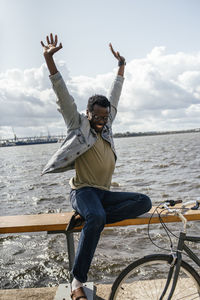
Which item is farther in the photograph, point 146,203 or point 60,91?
point 146,203

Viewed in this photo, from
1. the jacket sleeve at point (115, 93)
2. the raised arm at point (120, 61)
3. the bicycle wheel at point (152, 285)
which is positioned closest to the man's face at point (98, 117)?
the jacket sleeve at point (115, 93)

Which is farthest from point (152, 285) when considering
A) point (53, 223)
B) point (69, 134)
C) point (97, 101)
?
point (97, 101)

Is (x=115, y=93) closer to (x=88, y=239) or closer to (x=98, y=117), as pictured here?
(x=98, y=117)

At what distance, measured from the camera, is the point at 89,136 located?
3.19 meters

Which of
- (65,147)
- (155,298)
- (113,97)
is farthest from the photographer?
(113,97)

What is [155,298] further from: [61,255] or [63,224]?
[61,255]

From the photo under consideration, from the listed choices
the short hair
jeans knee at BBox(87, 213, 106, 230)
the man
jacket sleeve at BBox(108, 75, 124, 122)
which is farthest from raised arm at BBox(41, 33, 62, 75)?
jeans knee at BBox(87, 213, 106, 230)

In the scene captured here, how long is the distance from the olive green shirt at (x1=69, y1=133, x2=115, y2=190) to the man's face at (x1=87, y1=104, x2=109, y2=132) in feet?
0.64

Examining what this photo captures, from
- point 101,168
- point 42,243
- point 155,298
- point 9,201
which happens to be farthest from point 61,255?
point 9,201

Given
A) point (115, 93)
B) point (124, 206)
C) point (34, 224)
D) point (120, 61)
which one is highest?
point (120, 61)

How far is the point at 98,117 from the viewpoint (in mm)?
3240

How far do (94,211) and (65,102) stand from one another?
1.14 metres

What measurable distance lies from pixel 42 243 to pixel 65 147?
484 cm

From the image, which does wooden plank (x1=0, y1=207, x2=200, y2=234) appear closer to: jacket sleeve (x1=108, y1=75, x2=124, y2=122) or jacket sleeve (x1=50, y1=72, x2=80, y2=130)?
jacket sleeve (x1=50, y1=72, x2=80, y2=130)
